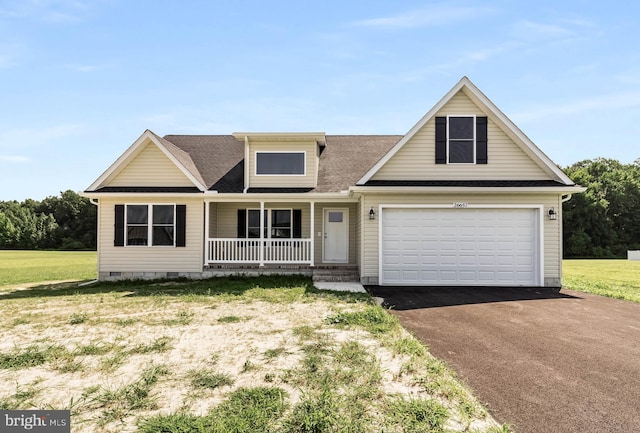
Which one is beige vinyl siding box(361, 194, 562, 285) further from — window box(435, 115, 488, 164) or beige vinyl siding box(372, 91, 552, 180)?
window box(435, 115, 488, 164)

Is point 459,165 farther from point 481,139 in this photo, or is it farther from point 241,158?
point 241,158

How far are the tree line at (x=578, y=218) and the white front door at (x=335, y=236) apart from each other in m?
33.9

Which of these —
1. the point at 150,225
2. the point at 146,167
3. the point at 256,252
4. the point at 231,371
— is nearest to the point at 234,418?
the point at 231,371

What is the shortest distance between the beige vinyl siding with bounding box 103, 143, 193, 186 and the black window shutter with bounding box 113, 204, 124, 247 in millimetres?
943

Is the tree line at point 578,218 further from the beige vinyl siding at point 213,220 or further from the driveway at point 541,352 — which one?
the beige vinyl siding at point 213,220

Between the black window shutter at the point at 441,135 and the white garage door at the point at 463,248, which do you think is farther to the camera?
the black window shutter at the point at 441,135

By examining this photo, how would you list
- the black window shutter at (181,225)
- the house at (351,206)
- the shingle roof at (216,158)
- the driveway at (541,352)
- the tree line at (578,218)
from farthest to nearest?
the tree line at (578,218) → the shingle roof at (216,158) → the black window shutter at (181,225) → the house at (351,206) → the driveway at (541,352)

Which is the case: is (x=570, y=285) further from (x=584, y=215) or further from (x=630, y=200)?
(x=630, y=200)

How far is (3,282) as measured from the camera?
43.4ft

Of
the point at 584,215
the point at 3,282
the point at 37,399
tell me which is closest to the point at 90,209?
the point at 3,282

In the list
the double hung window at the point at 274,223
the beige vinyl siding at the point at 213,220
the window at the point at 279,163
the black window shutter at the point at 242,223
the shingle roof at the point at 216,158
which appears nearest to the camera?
the beige vinyl siding at the point at 213,220

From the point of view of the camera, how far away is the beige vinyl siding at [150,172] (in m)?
13.4

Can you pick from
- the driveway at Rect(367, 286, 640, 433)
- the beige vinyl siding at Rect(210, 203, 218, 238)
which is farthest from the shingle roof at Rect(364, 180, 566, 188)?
the beige vinyl siding at Rect(210, 203, 218, 238)

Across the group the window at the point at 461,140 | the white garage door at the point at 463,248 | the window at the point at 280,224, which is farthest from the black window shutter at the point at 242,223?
the window at the point at 461,140
